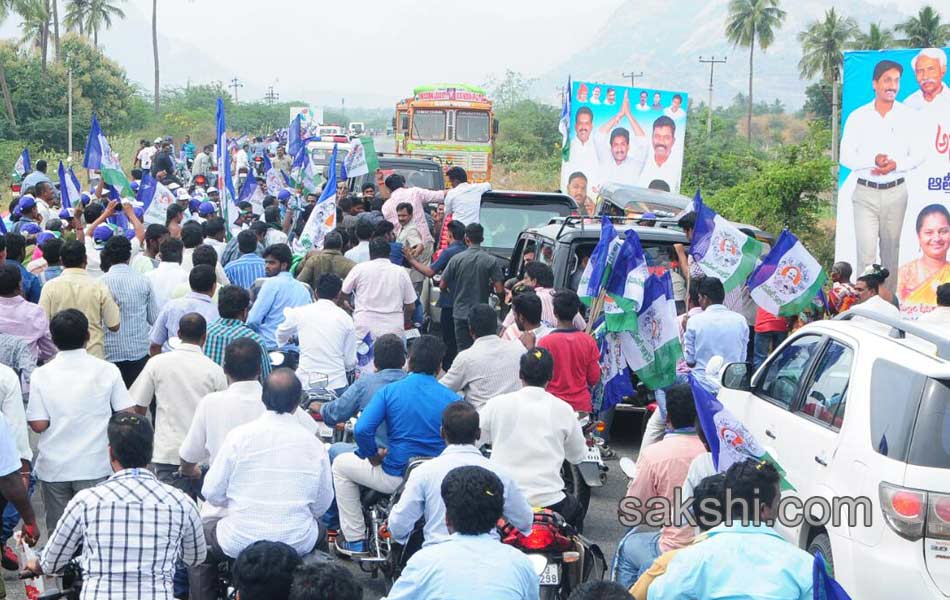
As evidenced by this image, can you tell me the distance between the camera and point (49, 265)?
9.94 m

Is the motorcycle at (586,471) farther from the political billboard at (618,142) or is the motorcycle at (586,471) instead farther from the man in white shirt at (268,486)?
the political billboard at (618,142)

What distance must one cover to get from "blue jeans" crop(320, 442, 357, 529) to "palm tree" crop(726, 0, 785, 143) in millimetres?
91822

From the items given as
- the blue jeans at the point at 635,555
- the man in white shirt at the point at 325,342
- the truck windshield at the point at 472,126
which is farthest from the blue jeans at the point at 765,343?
the truck windshield at the point at 472,126

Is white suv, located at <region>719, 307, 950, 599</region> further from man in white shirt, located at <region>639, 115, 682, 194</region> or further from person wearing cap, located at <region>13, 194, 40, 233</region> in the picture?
man in white shirt, located at <region>639, 115, 682, 194</region>

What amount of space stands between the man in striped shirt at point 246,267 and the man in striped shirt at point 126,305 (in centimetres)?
125

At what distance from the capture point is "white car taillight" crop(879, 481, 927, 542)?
5.27 meters

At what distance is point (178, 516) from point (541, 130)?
6962cm

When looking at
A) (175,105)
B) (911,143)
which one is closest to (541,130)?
(175,105)

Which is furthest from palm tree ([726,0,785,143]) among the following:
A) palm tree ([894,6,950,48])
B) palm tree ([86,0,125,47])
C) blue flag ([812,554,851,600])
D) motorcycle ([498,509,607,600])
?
blue flag ([812,554,851,600])

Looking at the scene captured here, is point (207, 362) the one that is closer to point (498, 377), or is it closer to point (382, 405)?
point (382, 405)

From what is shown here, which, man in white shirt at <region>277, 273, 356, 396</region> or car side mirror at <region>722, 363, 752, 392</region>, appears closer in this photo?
car side mirror at <region>722, 363, 752, 392</region>

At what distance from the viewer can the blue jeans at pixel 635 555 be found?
5672mm

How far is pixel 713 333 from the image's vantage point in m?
9.16

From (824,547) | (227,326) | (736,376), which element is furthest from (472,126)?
(824,547)
